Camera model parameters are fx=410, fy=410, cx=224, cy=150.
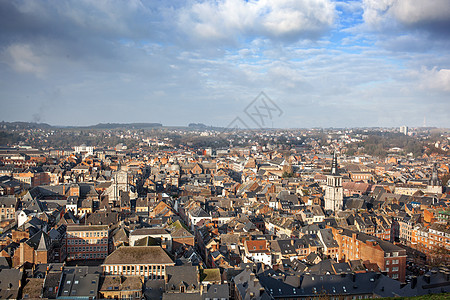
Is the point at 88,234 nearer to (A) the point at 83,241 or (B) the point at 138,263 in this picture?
(A) the point at 83,241

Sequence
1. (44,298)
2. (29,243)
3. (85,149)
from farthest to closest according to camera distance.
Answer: (85,149) < (29,243) < (44,298)

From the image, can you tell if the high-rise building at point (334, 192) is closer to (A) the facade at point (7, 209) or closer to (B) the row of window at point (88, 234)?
(B) the row of window at point (88, 234)

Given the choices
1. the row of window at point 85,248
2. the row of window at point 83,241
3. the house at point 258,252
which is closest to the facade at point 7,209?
the row of window at point 83,241

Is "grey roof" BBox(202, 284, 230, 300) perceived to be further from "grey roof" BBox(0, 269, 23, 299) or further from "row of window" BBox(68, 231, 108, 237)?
"row of window" BBox(68, 231, 108, 237)

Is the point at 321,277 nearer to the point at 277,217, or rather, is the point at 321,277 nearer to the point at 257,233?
the point at 257,233

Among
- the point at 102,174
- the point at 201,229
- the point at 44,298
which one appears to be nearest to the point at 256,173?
the point at 102,174

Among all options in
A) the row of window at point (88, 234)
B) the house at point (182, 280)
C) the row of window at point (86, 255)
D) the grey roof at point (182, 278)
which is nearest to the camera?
the house at point (182, 280)

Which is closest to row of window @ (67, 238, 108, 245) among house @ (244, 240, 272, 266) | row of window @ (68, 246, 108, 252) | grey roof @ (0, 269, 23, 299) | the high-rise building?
row of window @ (68, 246, 108, 252)

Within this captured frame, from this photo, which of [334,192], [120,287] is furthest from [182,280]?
[334,192]
